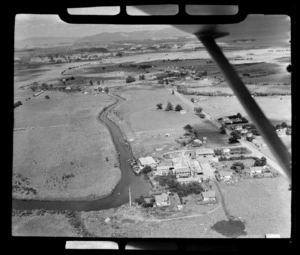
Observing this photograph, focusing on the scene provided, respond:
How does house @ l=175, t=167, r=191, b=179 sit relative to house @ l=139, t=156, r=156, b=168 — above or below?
below

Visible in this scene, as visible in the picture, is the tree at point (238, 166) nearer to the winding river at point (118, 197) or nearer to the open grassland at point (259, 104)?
Result: the open grassland at point (259, 104)

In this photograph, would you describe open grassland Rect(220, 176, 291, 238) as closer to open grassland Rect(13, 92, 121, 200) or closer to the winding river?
the winding river

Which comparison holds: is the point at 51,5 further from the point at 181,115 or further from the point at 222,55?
the point at 181,115

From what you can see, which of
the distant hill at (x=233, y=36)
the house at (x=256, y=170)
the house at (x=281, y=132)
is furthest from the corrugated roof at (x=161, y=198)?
the distant hill at (x=233, y=36)

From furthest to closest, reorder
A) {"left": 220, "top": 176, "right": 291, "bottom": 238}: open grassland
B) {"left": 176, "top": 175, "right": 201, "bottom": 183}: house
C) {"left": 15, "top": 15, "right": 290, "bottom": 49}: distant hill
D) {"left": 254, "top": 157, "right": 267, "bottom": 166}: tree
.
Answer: {"left": 176, "top": 175, "right": 201, "bottom": 183}: house
{"left": 254, "top": 157, "right": 267, "bottom": 166}: tree
{"left": 220, "top": 176, "right": 291, "bottom": 238}: open grassland
{"left": 15, "top": 15, "right": 290, "bottom": 49}: distant hill

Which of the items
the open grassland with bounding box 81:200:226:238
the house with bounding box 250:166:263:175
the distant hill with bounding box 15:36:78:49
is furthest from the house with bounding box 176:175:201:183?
the distant hill with bounding box 15:36:78:49

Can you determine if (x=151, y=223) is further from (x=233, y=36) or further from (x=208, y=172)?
(x=233, y=36)

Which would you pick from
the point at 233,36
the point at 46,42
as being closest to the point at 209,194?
the point at 233,36
